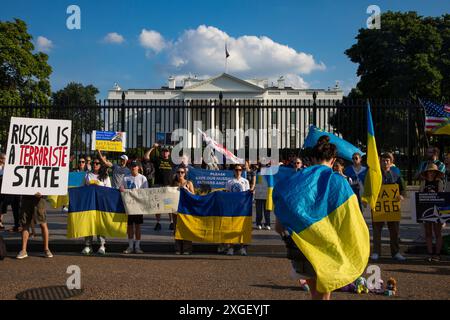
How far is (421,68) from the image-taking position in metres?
32.4

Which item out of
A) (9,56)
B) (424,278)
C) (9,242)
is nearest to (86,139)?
(9,242)

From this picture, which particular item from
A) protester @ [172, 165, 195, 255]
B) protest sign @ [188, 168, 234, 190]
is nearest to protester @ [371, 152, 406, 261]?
protester @ [172, 165, 195, 255]

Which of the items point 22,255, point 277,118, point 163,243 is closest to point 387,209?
point 163,243

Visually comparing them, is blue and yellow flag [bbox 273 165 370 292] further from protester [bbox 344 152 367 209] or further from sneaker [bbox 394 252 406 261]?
protester [bbox 344 152 367 209]

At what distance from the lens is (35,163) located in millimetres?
8242

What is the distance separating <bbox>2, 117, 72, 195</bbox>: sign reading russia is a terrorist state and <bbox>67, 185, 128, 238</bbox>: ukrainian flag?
1271mm

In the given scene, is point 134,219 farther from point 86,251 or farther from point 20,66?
point 20,66

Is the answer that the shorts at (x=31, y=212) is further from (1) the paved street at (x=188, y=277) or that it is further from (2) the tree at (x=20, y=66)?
(2) the tree at (x=20, y=66)

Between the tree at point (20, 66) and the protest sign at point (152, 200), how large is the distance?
26110mm

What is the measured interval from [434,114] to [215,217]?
32.1 feet

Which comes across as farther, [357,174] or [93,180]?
[93,180]

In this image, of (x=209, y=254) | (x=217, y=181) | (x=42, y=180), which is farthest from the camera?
(x=217, y=181)
